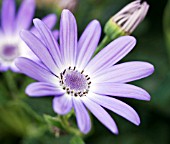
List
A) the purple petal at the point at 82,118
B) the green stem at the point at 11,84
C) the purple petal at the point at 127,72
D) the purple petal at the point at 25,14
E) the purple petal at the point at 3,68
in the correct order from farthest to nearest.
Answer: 1. the green stem at the point at 11,84
2. the purple petal at the point at 25,14
3. the purple petal at the point at 3,68
4. the purple petal at the point at 127,72
5. the purple petal at the point at 82,118

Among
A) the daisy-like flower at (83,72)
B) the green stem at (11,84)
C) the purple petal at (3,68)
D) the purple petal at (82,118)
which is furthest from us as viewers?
the green stem at (11,84)

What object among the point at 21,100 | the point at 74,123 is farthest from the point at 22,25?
the point at 74,123

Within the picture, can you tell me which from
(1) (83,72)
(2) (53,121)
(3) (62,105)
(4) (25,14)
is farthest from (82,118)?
(4) (25,14)

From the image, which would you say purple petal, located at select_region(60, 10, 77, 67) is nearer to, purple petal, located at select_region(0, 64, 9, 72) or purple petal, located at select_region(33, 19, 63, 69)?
purple petal, located at select_region(33, 19, 63, 69)

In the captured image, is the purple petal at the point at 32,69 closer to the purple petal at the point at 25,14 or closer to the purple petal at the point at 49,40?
the purple petal at the point at 49,40

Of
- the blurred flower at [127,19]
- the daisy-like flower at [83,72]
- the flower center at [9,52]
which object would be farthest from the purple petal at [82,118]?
the flower center at [9,52]

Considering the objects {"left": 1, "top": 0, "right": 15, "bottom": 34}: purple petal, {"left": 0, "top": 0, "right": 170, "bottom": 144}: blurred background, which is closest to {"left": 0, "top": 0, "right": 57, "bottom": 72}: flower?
{"left": 1, "top": 0, "right": 15, "bottom": 34}: purple petal

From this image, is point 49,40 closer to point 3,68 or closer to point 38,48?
point 38,48
